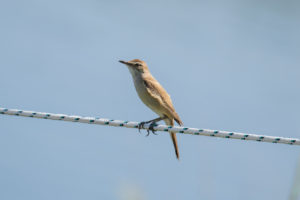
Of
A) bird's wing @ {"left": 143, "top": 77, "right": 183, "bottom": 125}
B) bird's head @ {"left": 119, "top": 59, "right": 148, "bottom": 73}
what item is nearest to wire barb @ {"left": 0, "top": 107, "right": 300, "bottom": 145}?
bird's wing @ {"left": 143, "top": 77, "right": 183, "bottom": 125}

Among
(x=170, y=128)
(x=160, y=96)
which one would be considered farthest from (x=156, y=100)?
(x=170, y=128)

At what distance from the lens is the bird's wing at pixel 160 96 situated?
6211mm

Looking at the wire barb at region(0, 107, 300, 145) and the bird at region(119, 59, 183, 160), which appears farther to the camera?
the bird at region(119, 59, 183, 160)

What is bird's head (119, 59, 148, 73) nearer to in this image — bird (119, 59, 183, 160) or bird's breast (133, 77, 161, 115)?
bird (119, 59, 183, 160)

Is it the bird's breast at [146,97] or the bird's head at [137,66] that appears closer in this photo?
the bird's breast at [146,97]

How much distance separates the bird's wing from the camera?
6211 mm

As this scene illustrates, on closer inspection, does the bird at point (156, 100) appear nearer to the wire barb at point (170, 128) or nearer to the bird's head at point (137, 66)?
the bird's head at point (137, 66)

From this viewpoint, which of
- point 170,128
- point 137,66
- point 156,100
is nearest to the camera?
point 170,128

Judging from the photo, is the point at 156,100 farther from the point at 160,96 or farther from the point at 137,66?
the point at 137,66

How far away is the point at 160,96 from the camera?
6.34 m

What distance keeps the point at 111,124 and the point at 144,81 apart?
2.38 m

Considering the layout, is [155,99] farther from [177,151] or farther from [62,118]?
[62,118]

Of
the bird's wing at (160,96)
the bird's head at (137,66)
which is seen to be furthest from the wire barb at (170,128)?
the bird's head at (137,66)

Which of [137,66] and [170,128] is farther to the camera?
[137,66]
